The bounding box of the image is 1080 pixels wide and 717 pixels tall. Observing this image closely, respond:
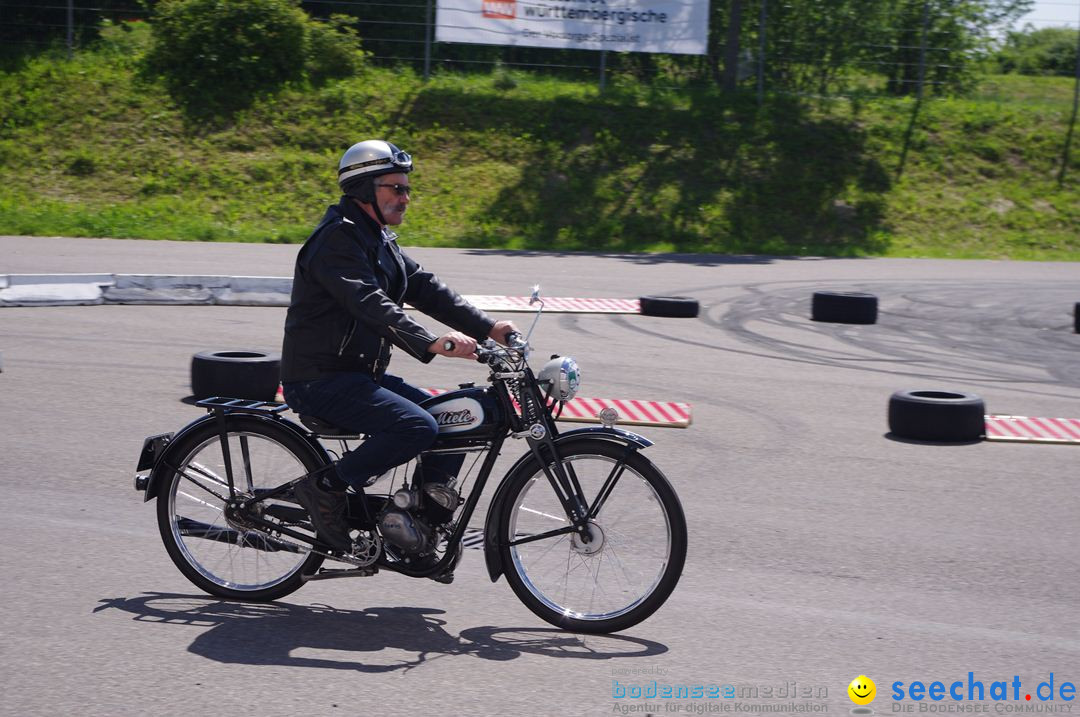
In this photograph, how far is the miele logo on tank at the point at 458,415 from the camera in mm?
5012

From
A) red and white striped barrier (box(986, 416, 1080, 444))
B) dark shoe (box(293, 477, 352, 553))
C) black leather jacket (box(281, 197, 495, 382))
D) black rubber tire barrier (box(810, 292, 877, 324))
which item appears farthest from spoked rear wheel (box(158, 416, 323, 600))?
black rubber tire barrier (box(810, 292, 877, 324))

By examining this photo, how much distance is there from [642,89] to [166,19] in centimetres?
1210

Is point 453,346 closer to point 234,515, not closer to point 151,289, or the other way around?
point 234,515

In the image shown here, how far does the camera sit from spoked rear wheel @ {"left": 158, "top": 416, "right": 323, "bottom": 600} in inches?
209

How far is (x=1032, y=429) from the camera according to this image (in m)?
9.17

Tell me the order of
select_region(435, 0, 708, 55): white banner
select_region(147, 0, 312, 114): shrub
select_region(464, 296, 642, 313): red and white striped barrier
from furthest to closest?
select_region(147, 0, 312, 114): shrub, select_region(435, 0, 708, 55): white banner, select_region(464, 296, 642, 313): red and white striped barrier

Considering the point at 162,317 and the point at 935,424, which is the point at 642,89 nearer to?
the point at 162,317

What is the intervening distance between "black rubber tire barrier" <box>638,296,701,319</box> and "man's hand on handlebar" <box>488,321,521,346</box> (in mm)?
9986

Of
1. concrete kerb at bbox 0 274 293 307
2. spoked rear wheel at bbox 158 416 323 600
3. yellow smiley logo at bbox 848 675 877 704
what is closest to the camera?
yellow smiley logo at bbox 848 675 877 704

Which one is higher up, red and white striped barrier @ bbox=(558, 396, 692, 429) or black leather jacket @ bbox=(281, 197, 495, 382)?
black leather jacket @ bbox=(281, 197, 495, 382)

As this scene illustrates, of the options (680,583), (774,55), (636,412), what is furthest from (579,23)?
(680,583)

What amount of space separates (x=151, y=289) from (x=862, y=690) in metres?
11.9

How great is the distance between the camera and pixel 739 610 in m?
5.27

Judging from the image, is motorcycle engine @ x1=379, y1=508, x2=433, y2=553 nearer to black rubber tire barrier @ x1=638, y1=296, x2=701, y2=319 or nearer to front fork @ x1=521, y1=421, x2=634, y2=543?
front fork @ x1=521, y1=421, x2=634, y2=543
